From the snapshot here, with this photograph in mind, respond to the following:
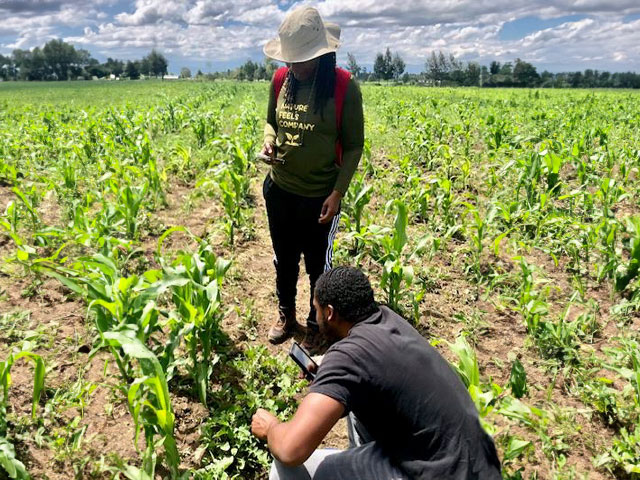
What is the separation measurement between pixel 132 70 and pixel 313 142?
109m

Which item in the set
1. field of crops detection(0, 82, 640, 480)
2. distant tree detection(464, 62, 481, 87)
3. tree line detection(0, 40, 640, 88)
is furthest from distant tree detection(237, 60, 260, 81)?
field of crops detection(0, 82, 640, 480)

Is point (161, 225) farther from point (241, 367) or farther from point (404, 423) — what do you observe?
point (404, 423)

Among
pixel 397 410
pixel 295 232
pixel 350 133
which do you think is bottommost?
pixel 397 410

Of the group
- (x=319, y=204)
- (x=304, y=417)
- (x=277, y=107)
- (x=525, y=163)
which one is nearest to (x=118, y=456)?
(x=304, y=417)

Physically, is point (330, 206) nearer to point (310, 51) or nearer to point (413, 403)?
point (310, 51)

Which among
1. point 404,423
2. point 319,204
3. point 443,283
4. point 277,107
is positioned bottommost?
point 443,283

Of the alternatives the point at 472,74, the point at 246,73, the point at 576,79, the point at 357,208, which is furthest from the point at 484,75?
the point at 357,208

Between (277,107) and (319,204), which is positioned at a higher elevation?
(277,107)

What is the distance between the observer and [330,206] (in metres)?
2.86

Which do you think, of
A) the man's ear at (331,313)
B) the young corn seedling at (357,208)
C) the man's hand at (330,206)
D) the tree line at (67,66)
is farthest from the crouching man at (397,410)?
the tree line at (67,66)

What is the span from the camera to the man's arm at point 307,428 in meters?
1.52

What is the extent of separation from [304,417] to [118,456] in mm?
1233

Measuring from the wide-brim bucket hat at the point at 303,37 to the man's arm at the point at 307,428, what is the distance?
5.73ft

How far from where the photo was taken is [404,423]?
1.57 meters
